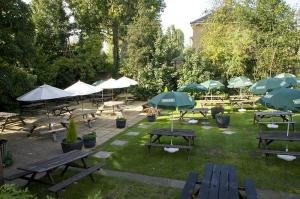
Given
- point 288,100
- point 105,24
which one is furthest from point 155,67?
point 288,100

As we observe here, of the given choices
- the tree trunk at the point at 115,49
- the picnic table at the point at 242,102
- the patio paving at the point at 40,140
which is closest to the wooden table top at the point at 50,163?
the patio paving at the point at 40,140

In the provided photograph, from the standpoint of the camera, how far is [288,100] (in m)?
7.68

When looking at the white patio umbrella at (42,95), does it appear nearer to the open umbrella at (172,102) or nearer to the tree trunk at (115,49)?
the open umbrella at (172,102)

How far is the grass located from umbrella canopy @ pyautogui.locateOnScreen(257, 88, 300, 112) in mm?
1785

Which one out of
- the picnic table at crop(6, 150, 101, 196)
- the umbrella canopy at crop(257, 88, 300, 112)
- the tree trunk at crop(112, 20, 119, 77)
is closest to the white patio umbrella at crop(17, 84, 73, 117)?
the picnic table at crop(6, 150, 101, 196)

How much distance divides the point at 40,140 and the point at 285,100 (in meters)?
9.78

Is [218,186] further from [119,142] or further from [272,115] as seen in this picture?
[272,115]

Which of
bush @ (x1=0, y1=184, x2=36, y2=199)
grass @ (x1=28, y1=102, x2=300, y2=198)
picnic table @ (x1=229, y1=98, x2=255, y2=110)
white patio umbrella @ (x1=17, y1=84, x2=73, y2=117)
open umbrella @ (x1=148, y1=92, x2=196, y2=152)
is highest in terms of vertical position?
white patio umbrella @ (x1=17, y1=84, x2=73, y2=117)

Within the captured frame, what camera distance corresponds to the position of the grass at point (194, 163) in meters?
6.77

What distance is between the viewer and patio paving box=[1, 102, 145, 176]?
9.48m

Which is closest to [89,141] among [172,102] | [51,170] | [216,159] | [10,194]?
[51,170]

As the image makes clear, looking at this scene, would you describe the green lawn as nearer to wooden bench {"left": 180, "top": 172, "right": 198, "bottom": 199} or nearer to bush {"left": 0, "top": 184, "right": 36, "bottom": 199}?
wooden bench {"left": 180, "top": 172, "right": 198, "bottom": 199}

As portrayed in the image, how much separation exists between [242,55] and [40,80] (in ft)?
54.6

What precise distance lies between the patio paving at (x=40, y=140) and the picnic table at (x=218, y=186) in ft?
18.5
